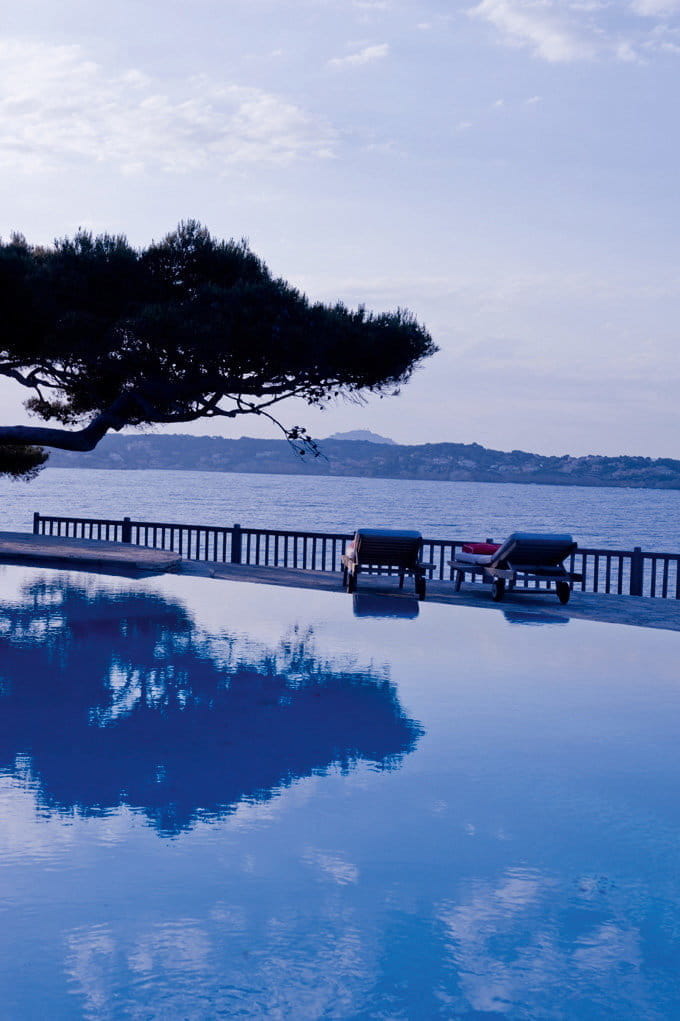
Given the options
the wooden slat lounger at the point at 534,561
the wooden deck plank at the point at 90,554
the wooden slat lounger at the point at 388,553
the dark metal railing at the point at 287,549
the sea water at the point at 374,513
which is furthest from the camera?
the sea water at the point at 374,513

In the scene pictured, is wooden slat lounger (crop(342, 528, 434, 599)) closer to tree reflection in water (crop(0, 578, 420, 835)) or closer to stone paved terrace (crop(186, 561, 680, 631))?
stone paved terrace (crop(186, 561, 680, 631))

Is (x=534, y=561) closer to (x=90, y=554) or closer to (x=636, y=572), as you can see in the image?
(x=636, y=572)

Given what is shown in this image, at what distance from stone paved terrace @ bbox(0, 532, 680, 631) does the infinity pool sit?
3665 millimetres

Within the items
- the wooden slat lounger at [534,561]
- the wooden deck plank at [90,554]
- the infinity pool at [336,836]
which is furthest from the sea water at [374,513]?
the infinity pool at [336,836]

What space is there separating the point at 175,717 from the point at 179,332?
11608 millimetres

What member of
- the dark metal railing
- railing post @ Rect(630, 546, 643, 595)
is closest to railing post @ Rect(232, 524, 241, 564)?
the dark metal railing

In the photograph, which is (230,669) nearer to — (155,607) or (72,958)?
(155,607)

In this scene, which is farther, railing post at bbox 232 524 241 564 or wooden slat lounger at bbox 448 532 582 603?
railing post at bbox 232 524 241 564

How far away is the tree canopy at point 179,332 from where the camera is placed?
1802 centimetres

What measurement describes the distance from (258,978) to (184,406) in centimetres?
1741

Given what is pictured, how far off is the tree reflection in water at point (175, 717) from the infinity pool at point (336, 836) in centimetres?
3

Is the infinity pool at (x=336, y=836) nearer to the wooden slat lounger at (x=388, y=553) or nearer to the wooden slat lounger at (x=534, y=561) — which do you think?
the wooden slat lounger at (x=534, y=561)

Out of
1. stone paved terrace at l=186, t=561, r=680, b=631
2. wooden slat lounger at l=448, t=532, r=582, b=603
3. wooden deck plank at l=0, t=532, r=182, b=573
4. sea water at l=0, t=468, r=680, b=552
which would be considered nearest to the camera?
stone paved terrace at l=186, t=561, r=680, b=631

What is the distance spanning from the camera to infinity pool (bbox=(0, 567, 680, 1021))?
10.9ft
